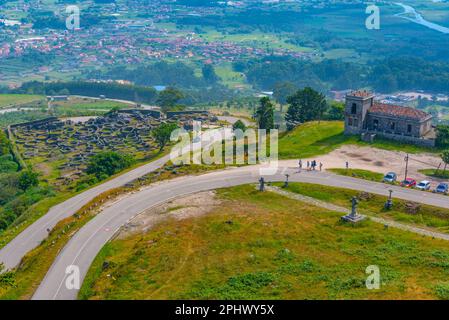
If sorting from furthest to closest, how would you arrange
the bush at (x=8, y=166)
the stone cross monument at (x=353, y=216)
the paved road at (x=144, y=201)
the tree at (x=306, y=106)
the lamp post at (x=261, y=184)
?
the bush at (x=8, y=166) → the tree at (x=306, y=106) → the lamp post at (x=261, y=184) → the stone cross monument at (x=353, y=216) → the paved road at (x=144, y=201)

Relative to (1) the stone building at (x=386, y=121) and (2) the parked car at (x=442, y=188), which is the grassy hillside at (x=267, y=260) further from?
(1) the stone building at (x=386, y=121)

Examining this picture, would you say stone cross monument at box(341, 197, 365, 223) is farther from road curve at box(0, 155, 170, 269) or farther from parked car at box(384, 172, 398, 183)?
road curve at box(0, 155, 170, 269)

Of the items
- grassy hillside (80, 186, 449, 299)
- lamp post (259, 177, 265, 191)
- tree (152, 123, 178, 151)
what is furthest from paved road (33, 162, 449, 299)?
tree (152, 123, 178, 151)

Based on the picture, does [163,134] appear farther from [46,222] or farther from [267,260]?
[267,260]

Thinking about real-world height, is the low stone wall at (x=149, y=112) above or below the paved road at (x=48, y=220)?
below

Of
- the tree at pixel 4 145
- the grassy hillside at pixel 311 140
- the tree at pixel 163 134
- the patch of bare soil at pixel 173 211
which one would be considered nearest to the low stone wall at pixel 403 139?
the grassy hillside at pixel 311 140

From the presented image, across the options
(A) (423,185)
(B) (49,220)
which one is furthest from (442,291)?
(B) (49,220)
